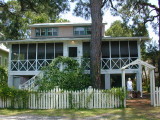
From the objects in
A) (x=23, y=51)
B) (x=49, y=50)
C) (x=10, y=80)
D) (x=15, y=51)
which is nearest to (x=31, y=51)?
(x=23, y=51)

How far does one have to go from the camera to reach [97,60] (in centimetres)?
1516

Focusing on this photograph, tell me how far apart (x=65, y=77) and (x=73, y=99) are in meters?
2.55

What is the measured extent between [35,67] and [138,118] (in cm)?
1389

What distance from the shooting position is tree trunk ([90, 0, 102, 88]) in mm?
15000

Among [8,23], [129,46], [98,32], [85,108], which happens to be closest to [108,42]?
[129,46]

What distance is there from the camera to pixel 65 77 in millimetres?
15531

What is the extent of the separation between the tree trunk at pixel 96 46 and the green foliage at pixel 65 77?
3.59 ft

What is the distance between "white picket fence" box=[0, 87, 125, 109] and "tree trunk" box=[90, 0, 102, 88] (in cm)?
166

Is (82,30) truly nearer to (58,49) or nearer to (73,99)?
(58,49)

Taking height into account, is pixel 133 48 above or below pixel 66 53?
above

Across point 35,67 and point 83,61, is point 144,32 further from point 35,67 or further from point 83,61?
point 35,67

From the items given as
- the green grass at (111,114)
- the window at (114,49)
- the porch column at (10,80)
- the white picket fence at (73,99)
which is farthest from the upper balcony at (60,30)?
the green grass at (111,114)

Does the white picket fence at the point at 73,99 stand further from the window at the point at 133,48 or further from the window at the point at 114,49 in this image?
the window at the point at 133,48

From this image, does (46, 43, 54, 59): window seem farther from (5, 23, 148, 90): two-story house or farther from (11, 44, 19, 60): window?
(11, 44, 19, 60): window
